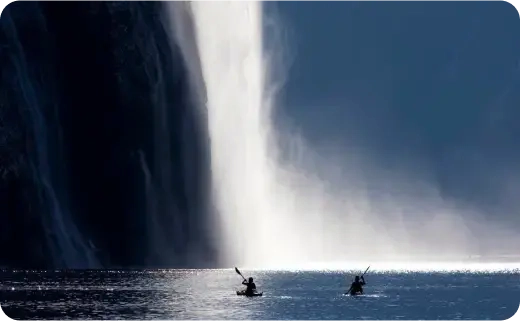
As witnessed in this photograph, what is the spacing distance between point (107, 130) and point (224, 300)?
45759 mm

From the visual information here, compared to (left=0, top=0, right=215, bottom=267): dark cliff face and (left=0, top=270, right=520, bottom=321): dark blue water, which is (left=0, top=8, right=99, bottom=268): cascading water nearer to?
(left=0, top=0, right=215, bottom=267): dark cliff face

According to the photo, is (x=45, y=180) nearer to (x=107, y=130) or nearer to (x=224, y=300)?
(x=107, y=130)

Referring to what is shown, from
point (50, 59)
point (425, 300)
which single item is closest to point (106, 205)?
point (50, 59)

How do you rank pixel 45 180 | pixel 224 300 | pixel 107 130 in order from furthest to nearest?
pixel 107 130
pixel 45 180
pixel 224 300

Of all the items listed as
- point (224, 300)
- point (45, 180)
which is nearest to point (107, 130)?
point (45, 180)

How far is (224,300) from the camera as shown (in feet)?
313

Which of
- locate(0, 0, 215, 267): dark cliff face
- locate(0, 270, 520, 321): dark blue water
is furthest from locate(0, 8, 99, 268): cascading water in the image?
locate(0, 270, 520, 321): dark blue water

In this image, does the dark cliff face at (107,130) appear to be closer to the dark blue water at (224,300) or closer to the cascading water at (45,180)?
the cascading water at (45,180)

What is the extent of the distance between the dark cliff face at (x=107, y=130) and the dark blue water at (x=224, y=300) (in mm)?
5336

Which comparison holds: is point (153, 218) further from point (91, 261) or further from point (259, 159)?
point (259, 159)

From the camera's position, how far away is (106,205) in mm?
135250

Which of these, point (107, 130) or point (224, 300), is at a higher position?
point (107, 130)

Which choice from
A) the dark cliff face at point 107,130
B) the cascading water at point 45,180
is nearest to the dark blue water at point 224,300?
the cascading water at point 45,180

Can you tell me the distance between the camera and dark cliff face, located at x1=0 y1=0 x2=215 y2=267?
5094 inches
